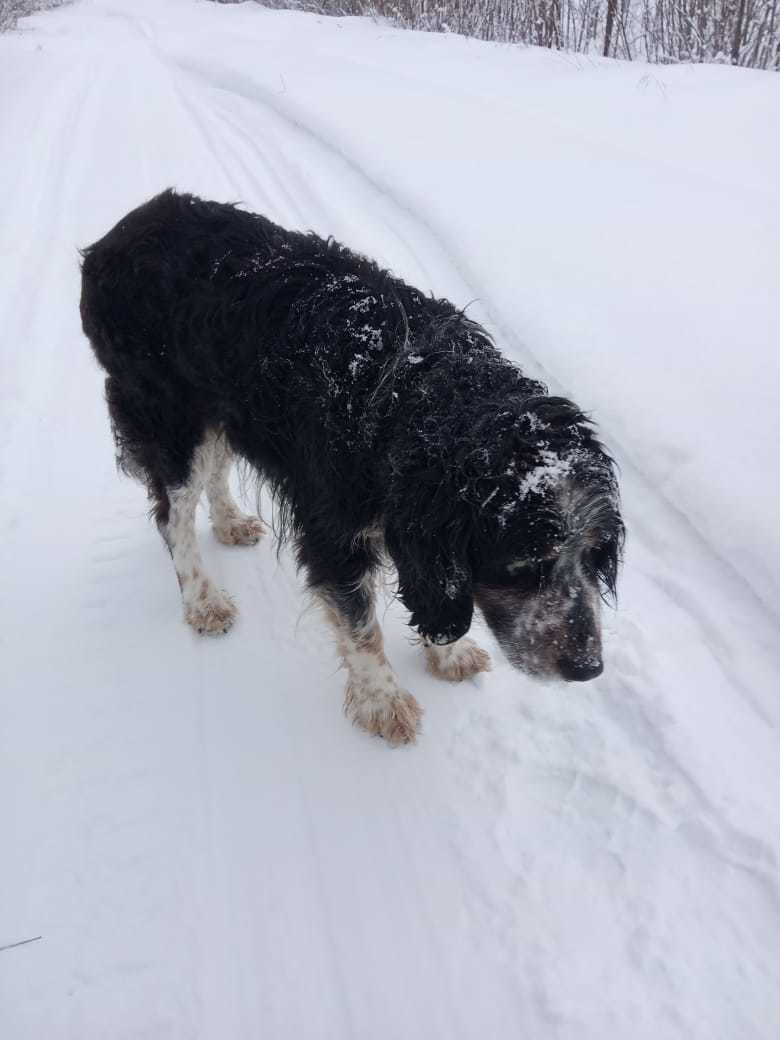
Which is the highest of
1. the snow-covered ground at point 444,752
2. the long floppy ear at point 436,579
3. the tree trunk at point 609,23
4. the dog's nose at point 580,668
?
the tree trunk at point 609,23

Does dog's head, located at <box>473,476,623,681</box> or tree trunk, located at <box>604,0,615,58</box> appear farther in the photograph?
tree trunk, located at <box>604,0,615,58</box>

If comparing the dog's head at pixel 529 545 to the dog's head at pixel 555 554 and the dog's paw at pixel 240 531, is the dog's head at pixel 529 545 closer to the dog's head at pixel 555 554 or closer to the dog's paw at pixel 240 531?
the dog's head at pixel 555 554

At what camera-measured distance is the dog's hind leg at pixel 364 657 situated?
2.50 meters

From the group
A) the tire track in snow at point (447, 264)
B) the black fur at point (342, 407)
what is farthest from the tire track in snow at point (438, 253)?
the black fur at point (342, 407)

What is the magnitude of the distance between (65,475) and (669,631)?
3.18 metres

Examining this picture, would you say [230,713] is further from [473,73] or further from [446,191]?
[473,73]

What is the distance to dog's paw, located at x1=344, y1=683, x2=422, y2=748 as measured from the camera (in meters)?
2.55

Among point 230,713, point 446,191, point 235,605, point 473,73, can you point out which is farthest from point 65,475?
point 473,73

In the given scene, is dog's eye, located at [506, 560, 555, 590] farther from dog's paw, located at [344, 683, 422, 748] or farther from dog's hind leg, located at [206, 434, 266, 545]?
dog's hind leg, located at [206, 434, 266, 545]

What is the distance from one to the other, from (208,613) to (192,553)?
29 centimetres

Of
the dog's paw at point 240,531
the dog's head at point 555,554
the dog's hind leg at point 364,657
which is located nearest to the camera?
the dog's head at point 555,554

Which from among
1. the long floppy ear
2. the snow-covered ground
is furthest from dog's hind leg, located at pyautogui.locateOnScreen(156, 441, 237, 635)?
the long floppy ear

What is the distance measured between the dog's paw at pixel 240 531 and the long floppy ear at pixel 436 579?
1517mm

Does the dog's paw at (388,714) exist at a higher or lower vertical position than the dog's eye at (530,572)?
lower
